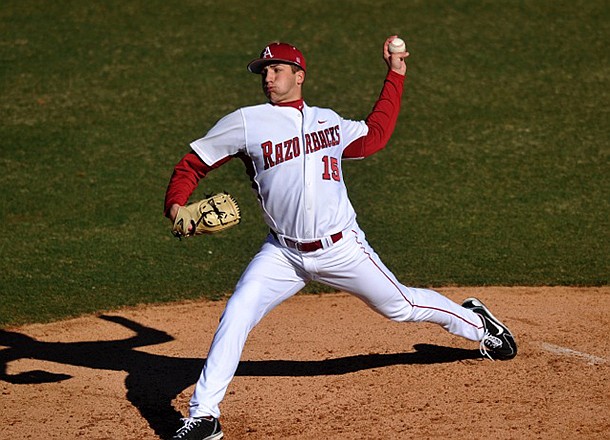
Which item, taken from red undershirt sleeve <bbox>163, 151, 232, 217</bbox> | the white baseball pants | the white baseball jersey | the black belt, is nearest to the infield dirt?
the white baseball pants

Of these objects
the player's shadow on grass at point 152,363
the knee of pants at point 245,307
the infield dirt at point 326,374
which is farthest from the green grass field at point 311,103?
the knee of pants at point 245,307

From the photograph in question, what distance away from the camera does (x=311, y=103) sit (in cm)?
1097

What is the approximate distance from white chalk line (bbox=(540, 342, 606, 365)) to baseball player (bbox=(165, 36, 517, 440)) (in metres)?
1.31

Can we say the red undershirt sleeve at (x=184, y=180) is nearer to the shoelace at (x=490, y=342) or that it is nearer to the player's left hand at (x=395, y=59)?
the player's left hand at (x=395, y=59)

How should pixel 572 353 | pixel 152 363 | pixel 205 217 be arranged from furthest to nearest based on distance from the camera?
pixel 152 363
pixel 572 353
pixel 205 217

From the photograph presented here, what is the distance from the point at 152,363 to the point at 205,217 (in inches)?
66.1

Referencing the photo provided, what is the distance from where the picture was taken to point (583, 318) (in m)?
6.84

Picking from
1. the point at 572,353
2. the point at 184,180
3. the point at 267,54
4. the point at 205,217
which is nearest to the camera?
the point at 205,217

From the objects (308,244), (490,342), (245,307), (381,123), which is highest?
(381,123)

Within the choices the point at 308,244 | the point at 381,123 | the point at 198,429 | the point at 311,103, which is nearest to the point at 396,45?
the point at 381,123

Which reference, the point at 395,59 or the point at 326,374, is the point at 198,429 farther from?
the point at 395,59

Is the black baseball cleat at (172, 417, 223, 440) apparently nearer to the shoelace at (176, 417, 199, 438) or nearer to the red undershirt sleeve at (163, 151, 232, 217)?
the shoelace at (176, 417, 199, 438)

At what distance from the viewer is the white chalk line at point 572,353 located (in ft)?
Answer: 19.9

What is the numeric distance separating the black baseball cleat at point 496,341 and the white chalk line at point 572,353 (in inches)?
13.0
